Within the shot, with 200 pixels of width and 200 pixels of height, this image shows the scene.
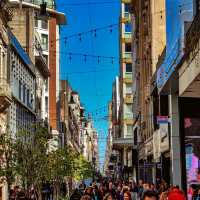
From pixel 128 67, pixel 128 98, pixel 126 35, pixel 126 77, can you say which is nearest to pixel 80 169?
pixel 128 98

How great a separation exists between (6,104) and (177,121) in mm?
13784

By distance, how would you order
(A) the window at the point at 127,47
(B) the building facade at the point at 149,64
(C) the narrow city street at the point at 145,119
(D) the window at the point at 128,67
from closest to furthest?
(C) the narrow city street at the point at 145,119
(B) the building facade at the point at 149,64
(D) the window at the point at 128,67
(A) the window at the point at 127,47

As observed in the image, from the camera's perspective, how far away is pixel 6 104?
136 ft

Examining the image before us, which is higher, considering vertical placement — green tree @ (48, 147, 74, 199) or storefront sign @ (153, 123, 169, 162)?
storefront sign @ (153, 123, 169, 162)

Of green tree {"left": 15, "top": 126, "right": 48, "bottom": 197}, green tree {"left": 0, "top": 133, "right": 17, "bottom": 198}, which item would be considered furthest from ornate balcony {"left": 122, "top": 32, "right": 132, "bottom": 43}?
green tree {"left": 0, "top": 133, "right": 17, "bottom": 198}

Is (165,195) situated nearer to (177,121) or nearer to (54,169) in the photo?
(177,121)

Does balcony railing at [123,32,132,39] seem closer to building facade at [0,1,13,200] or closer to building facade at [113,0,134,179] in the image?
building facade at [113,0,134,179]

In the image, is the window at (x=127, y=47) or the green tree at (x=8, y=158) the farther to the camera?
the window at (x=127, y=47)

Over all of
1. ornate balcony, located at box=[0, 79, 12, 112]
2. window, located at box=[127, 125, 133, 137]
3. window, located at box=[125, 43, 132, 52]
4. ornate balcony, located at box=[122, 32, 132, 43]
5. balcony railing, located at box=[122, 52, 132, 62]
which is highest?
ornate balcony, located at box=[122, 32, 132, 43]

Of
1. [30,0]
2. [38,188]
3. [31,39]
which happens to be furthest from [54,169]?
[30,0]

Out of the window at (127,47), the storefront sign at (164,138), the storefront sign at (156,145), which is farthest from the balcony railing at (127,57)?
the storefront sign at (164,138)

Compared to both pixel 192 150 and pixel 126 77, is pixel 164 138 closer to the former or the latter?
pixel 192 150

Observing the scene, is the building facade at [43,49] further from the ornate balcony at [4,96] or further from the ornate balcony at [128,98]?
the ornate balcony at [4,96]

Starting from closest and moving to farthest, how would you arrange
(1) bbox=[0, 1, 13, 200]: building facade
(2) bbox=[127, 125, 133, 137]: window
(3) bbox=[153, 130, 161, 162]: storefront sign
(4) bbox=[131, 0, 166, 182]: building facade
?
1. (3) bbox=[153, 130, 161, 162]: storefront sign
2. (1) bbox=[0, 1, 13, 200]: building facade
3. (4) bbox=[131, 0, 166, 182]: building facade
4. (2) bbox=[127, 125, 133, 137]: window
